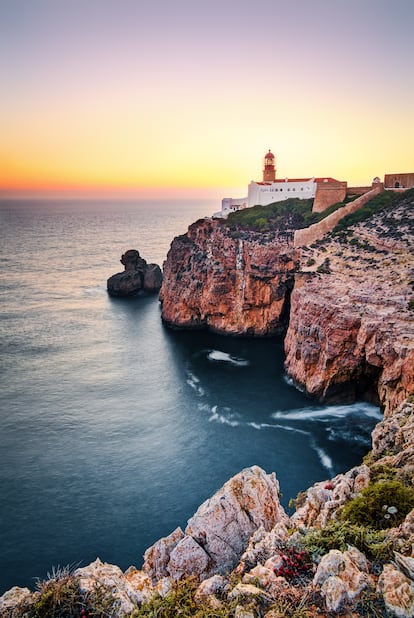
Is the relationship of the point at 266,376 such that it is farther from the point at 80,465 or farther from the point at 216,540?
the point at 216,540

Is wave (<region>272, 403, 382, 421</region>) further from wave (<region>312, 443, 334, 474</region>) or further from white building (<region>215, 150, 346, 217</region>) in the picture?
white building (<region>215, 150, 346, 217</region>)

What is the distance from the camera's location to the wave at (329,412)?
1364 inches

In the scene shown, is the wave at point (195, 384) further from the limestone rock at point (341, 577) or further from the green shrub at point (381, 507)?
the limestone rock at point (341, 577)

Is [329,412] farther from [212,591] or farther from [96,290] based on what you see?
[96,290]

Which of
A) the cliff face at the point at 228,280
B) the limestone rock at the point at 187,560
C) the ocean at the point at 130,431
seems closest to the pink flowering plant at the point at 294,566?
the limestone rock at the point at 187,560

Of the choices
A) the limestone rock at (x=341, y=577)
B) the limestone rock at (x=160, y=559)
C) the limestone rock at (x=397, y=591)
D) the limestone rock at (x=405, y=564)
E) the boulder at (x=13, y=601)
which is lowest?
the limestone rock at (x=160, y=559)

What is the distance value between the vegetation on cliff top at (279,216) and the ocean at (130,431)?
1608cm

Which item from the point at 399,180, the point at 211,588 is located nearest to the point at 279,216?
the point at 399,180

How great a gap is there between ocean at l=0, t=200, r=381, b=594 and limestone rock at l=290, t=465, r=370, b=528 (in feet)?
36.1

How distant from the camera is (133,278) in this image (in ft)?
242

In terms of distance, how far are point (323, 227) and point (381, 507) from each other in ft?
147

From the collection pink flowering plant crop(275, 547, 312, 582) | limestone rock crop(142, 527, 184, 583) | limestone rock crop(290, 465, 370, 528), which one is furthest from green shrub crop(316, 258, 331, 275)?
pink flowering plant crop(275, 547, 312, 582)

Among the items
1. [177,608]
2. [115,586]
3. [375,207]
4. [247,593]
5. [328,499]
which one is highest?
[375,207]

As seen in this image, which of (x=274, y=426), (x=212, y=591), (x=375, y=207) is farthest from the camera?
(x=375, y=207)
